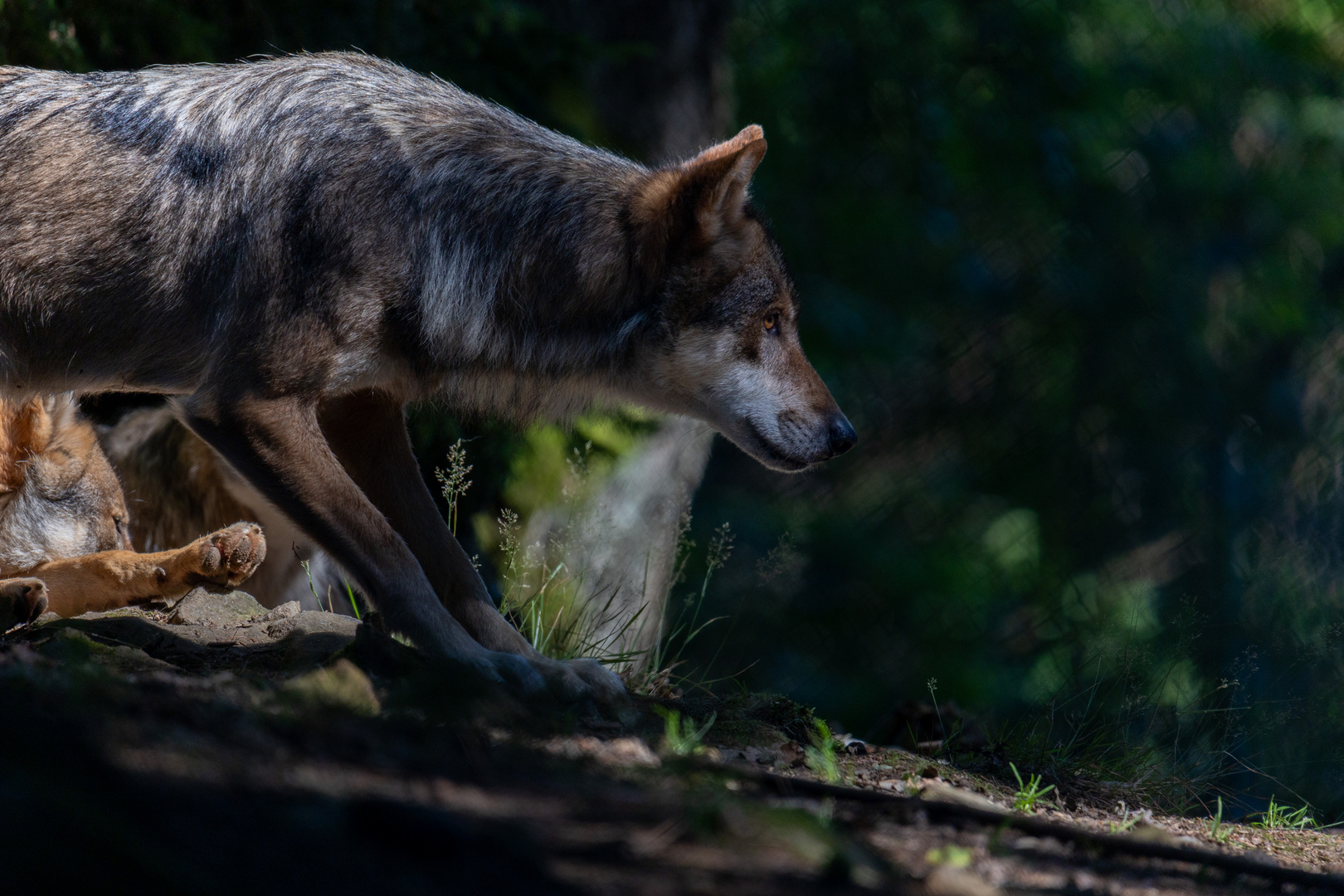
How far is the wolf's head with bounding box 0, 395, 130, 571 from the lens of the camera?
Result: 3.98 meters

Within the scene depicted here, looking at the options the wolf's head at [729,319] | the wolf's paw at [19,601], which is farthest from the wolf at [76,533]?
the wolf's head at [729,319]

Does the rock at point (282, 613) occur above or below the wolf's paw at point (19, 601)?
below

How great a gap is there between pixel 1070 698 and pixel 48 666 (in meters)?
3.24

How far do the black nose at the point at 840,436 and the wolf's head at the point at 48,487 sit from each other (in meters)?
2.71

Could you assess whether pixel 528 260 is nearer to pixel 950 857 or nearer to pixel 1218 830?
pixel 950 857

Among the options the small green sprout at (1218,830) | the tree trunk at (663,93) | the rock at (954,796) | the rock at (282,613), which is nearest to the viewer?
the rock at (954,796)

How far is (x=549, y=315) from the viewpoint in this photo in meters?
3.56

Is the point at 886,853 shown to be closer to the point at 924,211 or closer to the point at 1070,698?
the point at 1070,698

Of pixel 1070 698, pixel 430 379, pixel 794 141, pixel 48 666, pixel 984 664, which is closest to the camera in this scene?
pixel 48 666

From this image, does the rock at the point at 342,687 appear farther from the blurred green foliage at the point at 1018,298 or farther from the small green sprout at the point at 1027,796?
the blurred green foliage at the point at 1018,298

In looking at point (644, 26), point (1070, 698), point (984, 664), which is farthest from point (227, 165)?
point (984, 664)

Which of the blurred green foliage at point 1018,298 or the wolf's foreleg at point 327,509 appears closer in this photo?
the wolf's foreleg at point 327,509

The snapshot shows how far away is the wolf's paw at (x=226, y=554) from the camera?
360 cm

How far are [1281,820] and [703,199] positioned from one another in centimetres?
265
